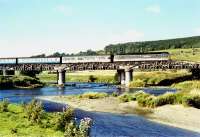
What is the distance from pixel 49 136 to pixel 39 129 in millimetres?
3220

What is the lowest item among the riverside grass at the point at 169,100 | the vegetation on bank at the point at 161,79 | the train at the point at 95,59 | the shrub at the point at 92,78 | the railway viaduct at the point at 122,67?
the shrub at the point at 92,78

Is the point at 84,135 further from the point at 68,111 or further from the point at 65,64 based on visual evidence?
the point at 65,64

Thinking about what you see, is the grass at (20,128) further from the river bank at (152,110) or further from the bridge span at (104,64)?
the bridge span at (104,64)

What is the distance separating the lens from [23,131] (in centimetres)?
3838

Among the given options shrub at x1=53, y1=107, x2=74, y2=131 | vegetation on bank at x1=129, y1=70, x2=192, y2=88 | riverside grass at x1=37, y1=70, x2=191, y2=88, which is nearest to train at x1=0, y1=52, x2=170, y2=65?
vegetation on bank at x1=129, y1=70, x2=192, y2=88

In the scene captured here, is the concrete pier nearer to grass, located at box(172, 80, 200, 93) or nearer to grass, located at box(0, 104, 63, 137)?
grass, located at box(172, 80, 200, 93)

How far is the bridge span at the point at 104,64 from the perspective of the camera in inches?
5037

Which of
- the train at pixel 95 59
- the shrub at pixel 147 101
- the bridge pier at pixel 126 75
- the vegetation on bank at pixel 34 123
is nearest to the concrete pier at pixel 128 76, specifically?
the bridge pier at pixel 126 75

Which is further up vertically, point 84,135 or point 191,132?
point 84,135

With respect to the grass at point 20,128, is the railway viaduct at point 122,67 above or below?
above

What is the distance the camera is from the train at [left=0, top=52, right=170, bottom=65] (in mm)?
135375

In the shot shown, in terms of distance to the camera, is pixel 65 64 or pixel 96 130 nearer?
pixel 96 130

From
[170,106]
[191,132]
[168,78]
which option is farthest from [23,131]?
[168,78]

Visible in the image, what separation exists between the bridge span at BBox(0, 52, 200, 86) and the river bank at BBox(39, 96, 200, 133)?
4814cm
